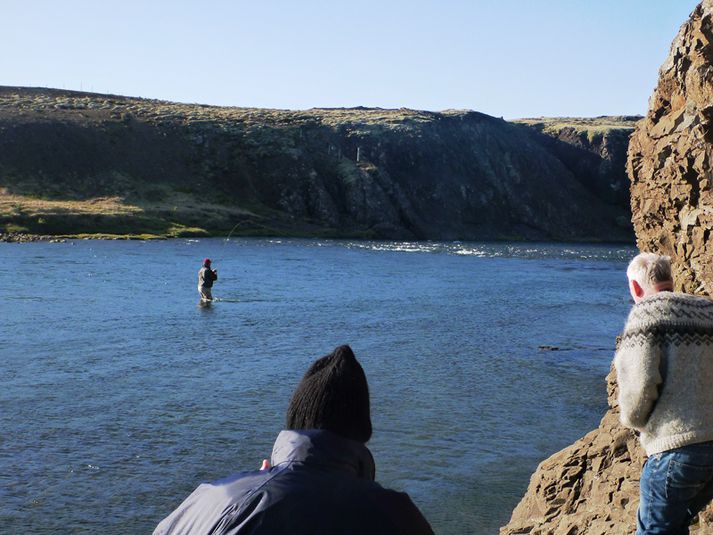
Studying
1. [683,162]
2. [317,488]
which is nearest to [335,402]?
[317,488]

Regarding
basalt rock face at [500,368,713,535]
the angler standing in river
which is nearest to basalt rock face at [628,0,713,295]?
basalt rock face at [500,368,713,535]

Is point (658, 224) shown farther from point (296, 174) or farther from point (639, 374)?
point (296, 174)

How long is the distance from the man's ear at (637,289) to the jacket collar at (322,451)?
2.73m

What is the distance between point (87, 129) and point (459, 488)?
99784 millimetres

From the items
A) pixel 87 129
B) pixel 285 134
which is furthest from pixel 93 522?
pixel 285 134

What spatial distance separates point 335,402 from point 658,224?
656 cm

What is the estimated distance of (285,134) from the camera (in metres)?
119

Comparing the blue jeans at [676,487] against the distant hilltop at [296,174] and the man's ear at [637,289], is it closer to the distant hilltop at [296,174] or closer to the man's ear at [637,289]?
the man's ear at [637,289]

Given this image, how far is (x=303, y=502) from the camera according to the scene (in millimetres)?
3072

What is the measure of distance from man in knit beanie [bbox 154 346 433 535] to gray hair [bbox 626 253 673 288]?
2.63 m

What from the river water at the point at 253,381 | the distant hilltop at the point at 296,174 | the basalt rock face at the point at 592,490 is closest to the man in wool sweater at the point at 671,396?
the basalt rock face at the point at 592,490

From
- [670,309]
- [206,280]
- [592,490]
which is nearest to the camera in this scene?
[670,309]

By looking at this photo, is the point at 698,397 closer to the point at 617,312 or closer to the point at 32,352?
the point at 32,352

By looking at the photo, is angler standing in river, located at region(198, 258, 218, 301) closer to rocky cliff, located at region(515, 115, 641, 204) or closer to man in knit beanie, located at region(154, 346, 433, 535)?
man in knit beanie, located at region(154, 346, 433, 535)
